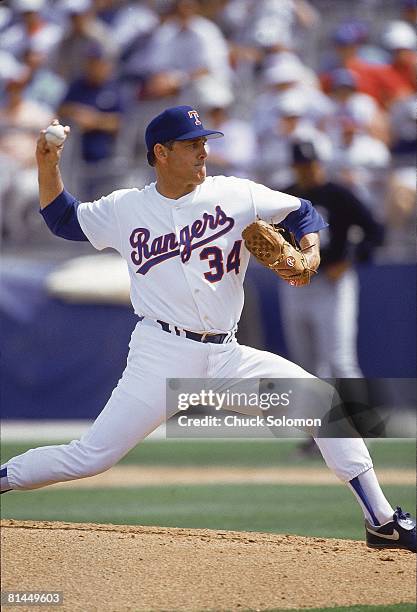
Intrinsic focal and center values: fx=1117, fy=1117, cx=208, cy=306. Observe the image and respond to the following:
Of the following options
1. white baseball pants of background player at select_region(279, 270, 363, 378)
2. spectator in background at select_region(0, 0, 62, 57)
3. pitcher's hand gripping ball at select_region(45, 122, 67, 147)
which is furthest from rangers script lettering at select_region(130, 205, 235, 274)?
spectator in background at select_region(0, 0, 62, 57)

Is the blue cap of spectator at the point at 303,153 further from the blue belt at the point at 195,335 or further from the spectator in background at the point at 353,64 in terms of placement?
the blue belt at the point at 195,335

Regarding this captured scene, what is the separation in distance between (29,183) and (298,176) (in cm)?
269

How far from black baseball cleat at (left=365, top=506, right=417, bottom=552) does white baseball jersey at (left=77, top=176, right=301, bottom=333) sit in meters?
0.97

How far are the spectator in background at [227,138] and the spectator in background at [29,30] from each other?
6.62 ft

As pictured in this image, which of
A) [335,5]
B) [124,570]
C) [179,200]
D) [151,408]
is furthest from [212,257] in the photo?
[335,5]

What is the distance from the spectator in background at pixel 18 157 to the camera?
9.45 metres

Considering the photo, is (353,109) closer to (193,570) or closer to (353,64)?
(353,64)

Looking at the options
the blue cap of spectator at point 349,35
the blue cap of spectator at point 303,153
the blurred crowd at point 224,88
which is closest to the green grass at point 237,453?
the blurred crowd at point 224,88

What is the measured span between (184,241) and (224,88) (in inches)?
243

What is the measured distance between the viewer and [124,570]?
13.5 ft

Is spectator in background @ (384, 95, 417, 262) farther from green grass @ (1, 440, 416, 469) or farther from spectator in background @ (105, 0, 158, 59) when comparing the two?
spectator in background @ (105, 0, 158, 59)

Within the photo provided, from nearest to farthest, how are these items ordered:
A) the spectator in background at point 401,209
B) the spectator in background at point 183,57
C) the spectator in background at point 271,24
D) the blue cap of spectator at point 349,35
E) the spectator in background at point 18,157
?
1. the spectator in background at point 401,209
2. the spectator in background at point 18,157
3. the spectator in background at point 183,57
4. the blue cap of spectator at point 349,35
5. the spectator in background at point 271,24

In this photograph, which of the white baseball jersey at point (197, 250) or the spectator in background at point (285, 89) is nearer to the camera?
the white baseball jersey at point (197, 250)

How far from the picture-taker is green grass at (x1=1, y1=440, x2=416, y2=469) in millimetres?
8062
